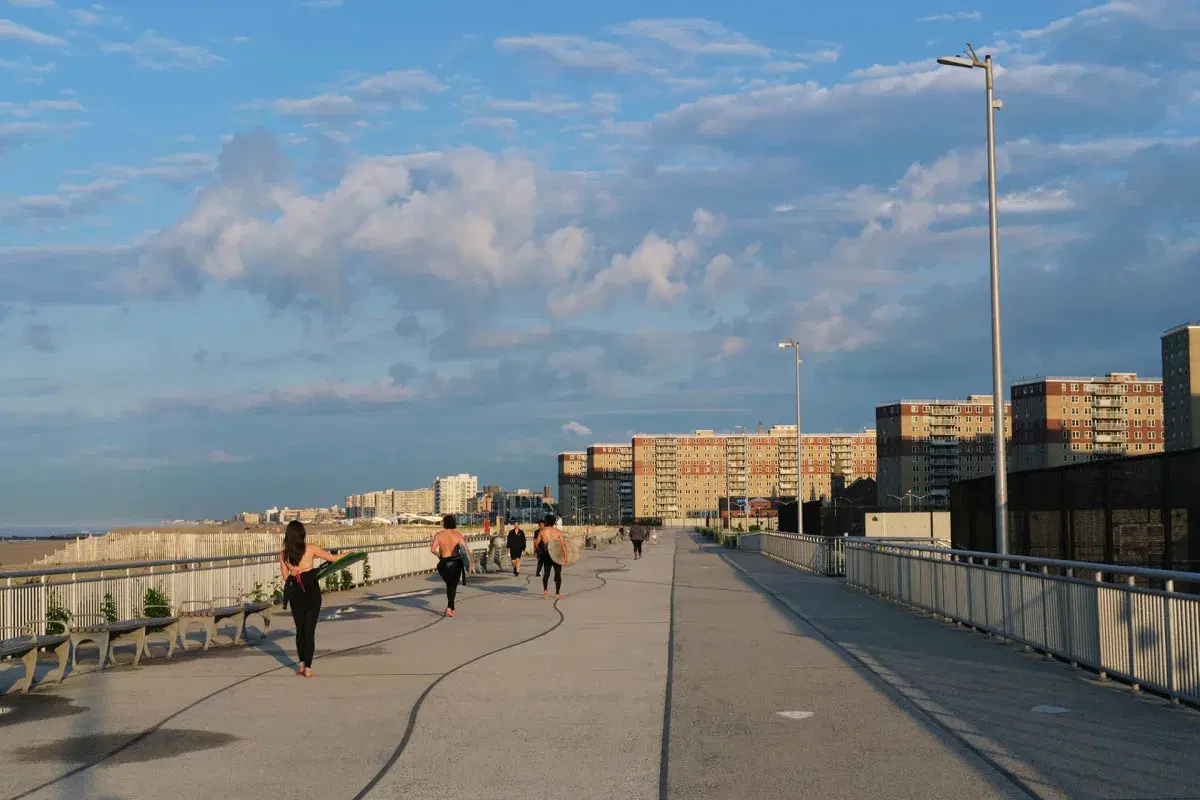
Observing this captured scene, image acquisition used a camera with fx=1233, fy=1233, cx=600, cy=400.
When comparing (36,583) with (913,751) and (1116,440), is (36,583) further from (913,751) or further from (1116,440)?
(1116,440)

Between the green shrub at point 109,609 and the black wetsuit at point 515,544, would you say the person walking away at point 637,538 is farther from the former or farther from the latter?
the green shrub at point 109,609

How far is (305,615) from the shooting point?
1371 cm

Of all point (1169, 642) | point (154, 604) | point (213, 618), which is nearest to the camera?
point (1169, 642)

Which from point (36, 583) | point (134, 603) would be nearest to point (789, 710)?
point (36, 583)

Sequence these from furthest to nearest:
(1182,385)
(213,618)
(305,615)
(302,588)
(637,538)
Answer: (1182,385) → (637,538) → (213,618) → (302,588) → (305,615)

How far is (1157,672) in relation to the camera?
35.0 feet

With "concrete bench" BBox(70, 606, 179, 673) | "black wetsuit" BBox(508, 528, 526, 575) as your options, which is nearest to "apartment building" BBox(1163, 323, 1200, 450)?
"black wetsuit" BBox(508, 528, 526, 575)

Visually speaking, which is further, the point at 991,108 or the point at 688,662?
the point at 991,108

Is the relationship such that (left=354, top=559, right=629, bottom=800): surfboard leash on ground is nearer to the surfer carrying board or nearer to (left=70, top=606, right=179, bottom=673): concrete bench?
the surfer carrying board

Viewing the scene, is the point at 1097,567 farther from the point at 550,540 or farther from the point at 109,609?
the point at 550,540

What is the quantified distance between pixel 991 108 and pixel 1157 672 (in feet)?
45.2

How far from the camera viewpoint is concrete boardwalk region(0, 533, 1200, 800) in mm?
7770

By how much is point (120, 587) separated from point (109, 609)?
1.67 ft

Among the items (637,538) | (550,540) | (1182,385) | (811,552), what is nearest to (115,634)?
(550,540)
